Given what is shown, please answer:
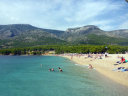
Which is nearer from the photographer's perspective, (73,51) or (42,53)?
(73,51)

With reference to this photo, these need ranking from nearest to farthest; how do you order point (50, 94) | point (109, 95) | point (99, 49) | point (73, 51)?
1. point (109, 95)
2. point (50, 94)
3. point (99, 49)
4. point (73, 51)

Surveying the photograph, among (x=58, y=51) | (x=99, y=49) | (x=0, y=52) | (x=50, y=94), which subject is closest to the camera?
(x=50, y=94)

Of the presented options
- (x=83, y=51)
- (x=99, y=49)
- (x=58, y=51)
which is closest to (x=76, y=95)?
A: (x=99, y=49)

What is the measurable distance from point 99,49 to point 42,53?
8012 centimetres

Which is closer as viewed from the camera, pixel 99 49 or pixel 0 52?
pixel 99 49

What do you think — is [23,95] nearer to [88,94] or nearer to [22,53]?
[88,94]

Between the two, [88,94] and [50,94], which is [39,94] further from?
[88,94]

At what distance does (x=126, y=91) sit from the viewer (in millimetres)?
18172

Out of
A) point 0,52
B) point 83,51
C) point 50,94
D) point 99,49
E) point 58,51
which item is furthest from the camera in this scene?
point 0,52

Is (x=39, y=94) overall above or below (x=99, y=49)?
below

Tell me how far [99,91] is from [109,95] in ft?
6.81

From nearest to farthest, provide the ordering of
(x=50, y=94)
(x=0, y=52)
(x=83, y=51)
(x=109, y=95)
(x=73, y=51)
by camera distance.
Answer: (x=109, y=95) → (x=50, y=94) → (x=83, y=51) → (x=73, y=51) → (x=0, y=52)

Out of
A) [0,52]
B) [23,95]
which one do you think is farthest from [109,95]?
[0,52]

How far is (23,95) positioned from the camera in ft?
60.0
